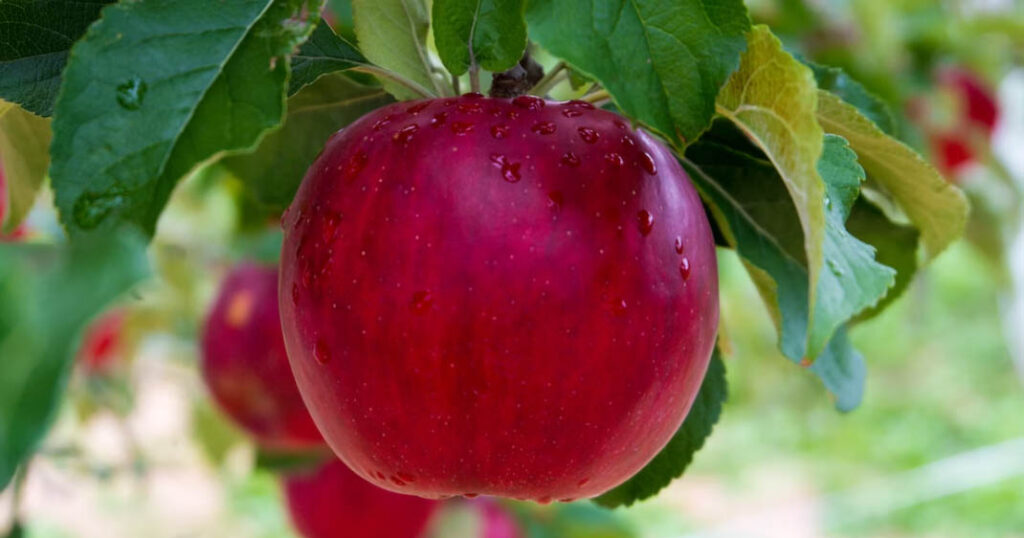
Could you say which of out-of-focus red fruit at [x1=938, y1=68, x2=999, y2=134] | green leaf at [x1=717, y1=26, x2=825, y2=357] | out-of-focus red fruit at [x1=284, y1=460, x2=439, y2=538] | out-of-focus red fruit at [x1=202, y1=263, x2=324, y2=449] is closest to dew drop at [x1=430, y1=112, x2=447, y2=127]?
green leaf at [x1=717, y1=26, x2=825, y2=357]

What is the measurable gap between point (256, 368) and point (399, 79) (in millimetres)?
663

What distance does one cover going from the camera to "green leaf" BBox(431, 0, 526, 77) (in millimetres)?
437

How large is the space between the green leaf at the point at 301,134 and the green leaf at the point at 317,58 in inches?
3.7

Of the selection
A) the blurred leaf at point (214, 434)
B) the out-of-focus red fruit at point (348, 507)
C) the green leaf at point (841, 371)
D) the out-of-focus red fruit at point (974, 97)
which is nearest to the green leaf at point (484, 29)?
the green leaf at point (841, 371)

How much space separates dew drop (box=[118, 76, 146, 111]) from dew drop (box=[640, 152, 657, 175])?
193 millimetres

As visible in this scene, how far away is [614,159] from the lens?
44 centimetres

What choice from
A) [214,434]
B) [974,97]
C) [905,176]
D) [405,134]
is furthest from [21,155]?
[974,97]

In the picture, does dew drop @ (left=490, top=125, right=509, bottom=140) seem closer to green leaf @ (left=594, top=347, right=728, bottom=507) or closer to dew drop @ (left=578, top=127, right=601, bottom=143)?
dew drop @ (left=578, top=127, right=601, bottom=143)

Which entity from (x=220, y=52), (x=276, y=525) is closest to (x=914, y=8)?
(x=220, y=52)

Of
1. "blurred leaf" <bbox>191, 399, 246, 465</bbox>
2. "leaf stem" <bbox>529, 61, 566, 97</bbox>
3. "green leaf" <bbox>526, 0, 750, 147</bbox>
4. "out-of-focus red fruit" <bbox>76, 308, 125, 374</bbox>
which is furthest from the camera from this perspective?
"out-of-focus red fruit" <bbox>76, 308, 125, 374</bbox>

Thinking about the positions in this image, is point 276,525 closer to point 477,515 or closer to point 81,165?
point 477,515

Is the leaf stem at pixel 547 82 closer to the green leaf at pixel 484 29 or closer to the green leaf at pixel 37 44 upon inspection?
the green leaf at pixel 484 29

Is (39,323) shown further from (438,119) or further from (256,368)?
(256,368)

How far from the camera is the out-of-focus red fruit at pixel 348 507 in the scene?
1195mm
